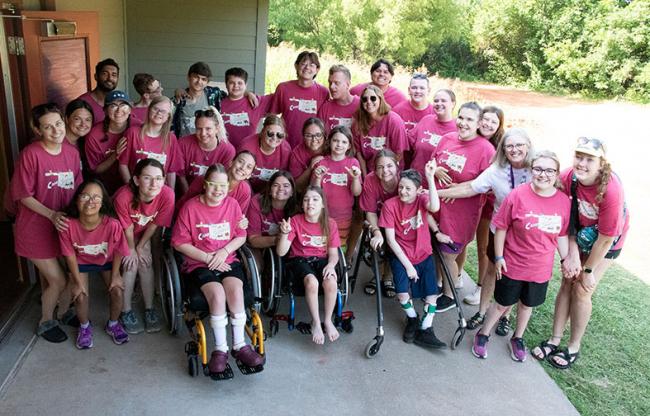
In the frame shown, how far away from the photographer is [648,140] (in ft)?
37.5

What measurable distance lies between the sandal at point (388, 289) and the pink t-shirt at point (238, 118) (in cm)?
147

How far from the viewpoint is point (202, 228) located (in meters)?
3.13

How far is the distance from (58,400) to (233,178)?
1.43 metres

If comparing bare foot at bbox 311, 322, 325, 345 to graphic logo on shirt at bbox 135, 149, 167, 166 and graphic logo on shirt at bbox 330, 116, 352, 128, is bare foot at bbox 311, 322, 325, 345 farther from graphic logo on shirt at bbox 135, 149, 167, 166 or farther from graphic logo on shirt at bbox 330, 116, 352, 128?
graphic logo on shirt at bbox 330, 116, 352, 128

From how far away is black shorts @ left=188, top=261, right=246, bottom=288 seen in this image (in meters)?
3.05

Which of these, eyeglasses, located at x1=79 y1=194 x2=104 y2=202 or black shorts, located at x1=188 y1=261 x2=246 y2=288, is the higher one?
eyeglasses, located at x1=79 y1=194 x2=104 y2=202

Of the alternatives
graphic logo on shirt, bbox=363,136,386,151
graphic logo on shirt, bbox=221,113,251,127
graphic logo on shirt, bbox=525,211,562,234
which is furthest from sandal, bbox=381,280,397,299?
graphic logo on shirt, bbox=221,113,251,127

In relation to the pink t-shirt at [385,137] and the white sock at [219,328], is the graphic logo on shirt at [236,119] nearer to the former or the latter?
the pink t-shirt at [385,137]

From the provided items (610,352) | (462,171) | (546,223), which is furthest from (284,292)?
(610,352)

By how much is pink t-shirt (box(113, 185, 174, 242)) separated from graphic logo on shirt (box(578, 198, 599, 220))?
2264mm

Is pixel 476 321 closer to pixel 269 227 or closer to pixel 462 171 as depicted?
pixel 462 171

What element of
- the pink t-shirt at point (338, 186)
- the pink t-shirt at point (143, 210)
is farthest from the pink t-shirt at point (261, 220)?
the pink t-shirt at point (143, 210)

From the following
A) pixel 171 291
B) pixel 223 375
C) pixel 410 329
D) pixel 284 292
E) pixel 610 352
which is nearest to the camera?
pixel 223 375

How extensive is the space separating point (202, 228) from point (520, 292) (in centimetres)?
186
